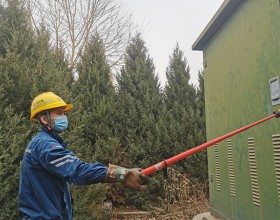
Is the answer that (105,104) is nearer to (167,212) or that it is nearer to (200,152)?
(200,152)

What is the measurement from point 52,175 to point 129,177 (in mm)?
561

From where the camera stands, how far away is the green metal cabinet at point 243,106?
225 centimetres

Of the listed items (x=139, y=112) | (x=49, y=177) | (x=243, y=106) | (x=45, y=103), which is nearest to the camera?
(x=49, y=177)

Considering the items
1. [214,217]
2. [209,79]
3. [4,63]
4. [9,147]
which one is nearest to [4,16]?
[4,63]

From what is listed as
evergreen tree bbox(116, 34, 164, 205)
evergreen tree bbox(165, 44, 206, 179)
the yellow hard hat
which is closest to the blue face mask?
the yellow hard hat

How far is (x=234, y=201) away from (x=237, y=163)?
0.39 meters

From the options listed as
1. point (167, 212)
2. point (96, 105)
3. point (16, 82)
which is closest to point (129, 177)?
point (16, 82)

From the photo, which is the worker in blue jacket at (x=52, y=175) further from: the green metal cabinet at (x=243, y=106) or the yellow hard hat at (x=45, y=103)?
the green metal cabinet at (x=243, y=106)

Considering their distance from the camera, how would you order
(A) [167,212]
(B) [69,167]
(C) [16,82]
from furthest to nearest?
(A) [167,212], (C) [16,82], (B) [69,167]

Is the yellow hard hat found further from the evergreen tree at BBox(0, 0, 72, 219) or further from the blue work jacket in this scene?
the evergreen tree at BBox(0, 0, 72, 219)

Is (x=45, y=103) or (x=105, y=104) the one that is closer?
(x=45, y=103)

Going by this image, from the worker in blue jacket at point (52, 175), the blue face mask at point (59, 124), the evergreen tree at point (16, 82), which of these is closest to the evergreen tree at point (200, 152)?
the evergreen tree at point (16, 82)

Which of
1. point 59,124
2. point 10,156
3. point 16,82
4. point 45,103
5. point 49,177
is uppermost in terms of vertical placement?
point 16,82

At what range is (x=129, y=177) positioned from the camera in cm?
185
